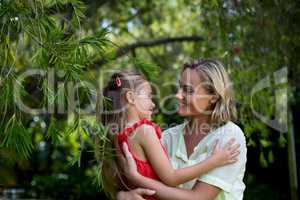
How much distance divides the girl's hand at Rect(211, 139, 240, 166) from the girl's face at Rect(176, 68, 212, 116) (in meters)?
0.21

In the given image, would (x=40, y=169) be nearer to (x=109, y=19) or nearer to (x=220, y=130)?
(x=109, y=19)

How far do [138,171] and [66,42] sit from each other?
63 cm

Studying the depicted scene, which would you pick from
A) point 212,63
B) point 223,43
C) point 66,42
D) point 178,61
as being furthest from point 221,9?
point 178,61

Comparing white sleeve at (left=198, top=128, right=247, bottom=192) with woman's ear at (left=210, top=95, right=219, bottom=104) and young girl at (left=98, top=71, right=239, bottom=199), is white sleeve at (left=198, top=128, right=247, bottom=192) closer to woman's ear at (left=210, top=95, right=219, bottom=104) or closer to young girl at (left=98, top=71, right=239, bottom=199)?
young girl at (left=98, top=71, right=239, bottom=199)

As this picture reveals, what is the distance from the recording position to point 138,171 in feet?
7.64

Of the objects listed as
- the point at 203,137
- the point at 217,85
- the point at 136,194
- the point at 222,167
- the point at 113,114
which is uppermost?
the point at 217,85

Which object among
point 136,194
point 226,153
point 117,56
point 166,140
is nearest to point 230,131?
point 226,153

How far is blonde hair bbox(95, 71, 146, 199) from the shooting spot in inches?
94.7

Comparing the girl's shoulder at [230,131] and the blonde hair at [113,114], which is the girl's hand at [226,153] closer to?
the girl's shoulder at [230,131]

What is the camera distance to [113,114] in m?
2.45

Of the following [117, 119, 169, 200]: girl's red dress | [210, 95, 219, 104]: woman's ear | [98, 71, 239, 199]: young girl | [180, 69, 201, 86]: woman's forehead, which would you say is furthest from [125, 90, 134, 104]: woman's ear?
[210, 95, 219, 104]: woman's ear

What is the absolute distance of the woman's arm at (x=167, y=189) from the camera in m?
2.21

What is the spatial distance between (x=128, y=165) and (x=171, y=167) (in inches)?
7.5

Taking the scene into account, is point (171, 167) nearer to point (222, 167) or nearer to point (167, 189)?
point (167, 189)
